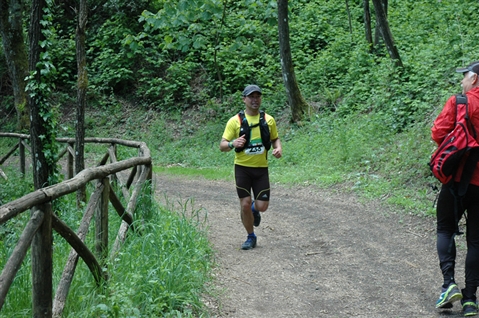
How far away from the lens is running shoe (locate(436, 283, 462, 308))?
5.20m

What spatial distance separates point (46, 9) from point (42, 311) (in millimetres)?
5865

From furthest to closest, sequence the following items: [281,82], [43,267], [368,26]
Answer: [281,82], [368,26], [43,267]

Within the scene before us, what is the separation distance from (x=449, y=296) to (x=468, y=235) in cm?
60

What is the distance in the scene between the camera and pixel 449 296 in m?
5.23

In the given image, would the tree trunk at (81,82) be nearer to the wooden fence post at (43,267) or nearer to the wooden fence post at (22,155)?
the wooden fence post at (22,155)

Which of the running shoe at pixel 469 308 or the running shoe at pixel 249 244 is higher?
the running shoe at pixel 469 308

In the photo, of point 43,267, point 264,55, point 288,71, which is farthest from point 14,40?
point 43,267

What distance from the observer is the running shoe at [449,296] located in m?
5.20

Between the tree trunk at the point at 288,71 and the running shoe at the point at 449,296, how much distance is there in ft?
42.0

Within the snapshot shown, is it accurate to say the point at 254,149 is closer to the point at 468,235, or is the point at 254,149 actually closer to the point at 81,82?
the point at 468,235

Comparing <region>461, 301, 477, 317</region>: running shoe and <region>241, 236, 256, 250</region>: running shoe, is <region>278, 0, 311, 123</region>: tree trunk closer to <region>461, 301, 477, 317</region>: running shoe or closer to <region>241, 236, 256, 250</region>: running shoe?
<region>241, 236, 256, 250</region>: running shoe

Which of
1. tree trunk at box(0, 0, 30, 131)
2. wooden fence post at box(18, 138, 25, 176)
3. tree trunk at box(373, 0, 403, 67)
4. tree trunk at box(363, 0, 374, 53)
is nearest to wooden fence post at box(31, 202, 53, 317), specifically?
wooden fence post at box(18, 138, 25, 176)

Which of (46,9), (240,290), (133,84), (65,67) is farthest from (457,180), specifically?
(65,67)

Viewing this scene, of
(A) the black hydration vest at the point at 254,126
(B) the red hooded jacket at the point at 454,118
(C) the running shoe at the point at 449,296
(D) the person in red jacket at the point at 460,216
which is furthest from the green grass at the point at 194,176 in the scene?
(B) the red hooded jacket at the point at 454,118
